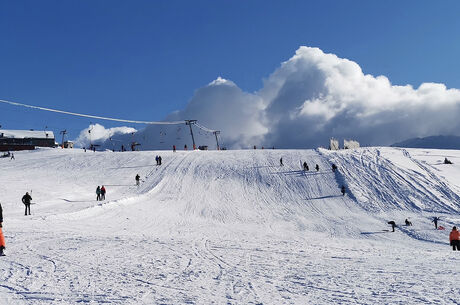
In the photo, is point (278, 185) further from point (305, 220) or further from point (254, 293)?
point (254, 293)

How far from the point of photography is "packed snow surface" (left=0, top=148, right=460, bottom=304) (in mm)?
7562

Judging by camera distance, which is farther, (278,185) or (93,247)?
(278,185)

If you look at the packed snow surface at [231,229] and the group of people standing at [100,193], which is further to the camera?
the group of people standing at [100,193]

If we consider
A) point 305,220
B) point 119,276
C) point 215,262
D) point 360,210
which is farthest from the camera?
point 360,210

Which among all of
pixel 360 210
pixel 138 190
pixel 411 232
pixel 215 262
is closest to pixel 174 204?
pixel 138 190

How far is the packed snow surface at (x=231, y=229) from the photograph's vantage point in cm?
756

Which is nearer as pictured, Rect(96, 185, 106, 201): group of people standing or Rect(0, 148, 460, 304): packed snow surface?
Rect(0, 148, 460, 304): packed snow surface

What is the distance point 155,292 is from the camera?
735 centimetres

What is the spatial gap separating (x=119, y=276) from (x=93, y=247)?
13.1 ft

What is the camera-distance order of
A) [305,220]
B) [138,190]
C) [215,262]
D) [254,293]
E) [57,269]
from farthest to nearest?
[138,190] < [305,220] < [215,262] < [57,269] < [254,293]

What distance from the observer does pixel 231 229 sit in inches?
905

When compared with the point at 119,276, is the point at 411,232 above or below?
below

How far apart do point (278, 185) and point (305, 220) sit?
9917 mm

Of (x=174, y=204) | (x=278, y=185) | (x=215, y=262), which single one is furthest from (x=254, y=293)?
(x=278, y=185)
